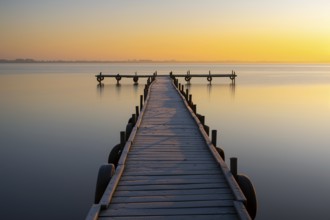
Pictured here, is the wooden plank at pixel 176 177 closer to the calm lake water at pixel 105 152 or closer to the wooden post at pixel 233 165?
the wooden post at pixel 233 165

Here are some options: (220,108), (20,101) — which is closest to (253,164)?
(220,108)

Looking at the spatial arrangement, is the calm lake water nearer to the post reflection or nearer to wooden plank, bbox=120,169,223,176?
wooden plank, bbox=120,169,223,176

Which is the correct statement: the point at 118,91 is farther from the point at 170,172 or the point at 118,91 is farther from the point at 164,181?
the point at 164,181

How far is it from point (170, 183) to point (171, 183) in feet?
0.06

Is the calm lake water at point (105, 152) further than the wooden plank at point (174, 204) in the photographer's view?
Yes

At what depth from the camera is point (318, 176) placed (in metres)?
12.2

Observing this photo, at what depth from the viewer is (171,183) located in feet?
21.1

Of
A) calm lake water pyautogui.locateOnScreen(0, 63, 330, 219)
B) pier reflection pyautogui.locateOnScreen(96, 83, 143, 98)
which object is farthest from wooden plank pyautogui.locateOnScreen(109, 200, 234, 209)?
pier reflection pyautogui.locateOnScreen(96, 83, 143, 98)

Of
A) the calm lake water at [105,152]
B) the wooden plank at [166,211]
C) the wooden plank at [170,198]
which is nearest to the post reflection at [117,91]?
the calm lake water at [105,152]

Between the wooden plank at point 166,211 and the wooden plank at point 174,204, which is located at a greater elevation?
the wooden plank at point 174,204

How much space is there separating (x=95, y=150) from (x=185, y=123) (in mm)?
5094

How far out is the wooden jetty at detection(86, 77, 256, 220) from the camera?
210 inches

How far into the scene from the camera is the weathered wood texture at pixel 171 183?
210 inches

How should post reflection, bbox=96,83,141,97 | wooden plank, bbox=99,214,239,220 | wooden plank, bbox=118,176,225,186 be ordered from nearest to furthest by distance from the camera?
wooden plank, bbox=99,214,239,220
wooden plank, bbox=118,176,225,186
post reflection, bbox=96,83,141,97
